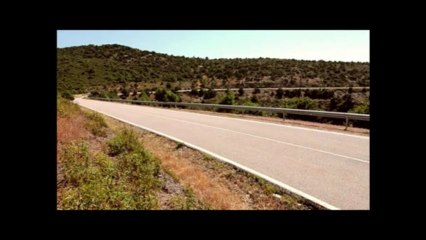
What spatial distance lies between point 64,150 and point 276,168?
16.3 ft

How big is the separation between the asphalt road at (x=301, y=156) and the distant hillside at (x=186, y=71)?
128 feet

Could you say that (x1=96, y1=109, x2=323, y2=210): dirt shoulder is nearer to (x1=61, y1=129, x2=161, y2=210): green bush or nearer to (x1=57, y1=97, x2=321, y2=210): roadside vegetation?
(x1=57, y1=97, x2=321, y2=210): roadside vegetation

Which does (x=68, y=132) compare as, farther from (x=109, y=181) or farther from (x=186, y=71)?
(x=186, y=71)

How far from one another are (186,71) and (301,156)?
81478mm

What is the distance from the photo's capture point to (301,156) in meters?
11.3

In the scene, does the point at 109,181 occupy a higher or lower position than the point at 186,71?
lower

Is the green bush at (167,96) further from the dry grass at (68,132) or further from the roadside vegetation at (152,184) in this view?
the roadside vegetation at (152,184)

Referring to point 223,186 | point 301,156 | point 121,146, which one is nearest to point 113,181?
point 223,186

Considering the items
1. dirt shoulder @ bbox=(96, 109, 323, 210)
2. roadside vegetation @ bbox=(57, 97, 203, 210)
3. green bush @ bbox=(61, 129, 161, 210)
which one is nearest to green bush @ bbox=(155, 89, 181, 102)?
dirt shoulder @ bbox=(96, 109, 323, 210)

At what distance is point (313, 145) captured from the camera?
43.1 ft
